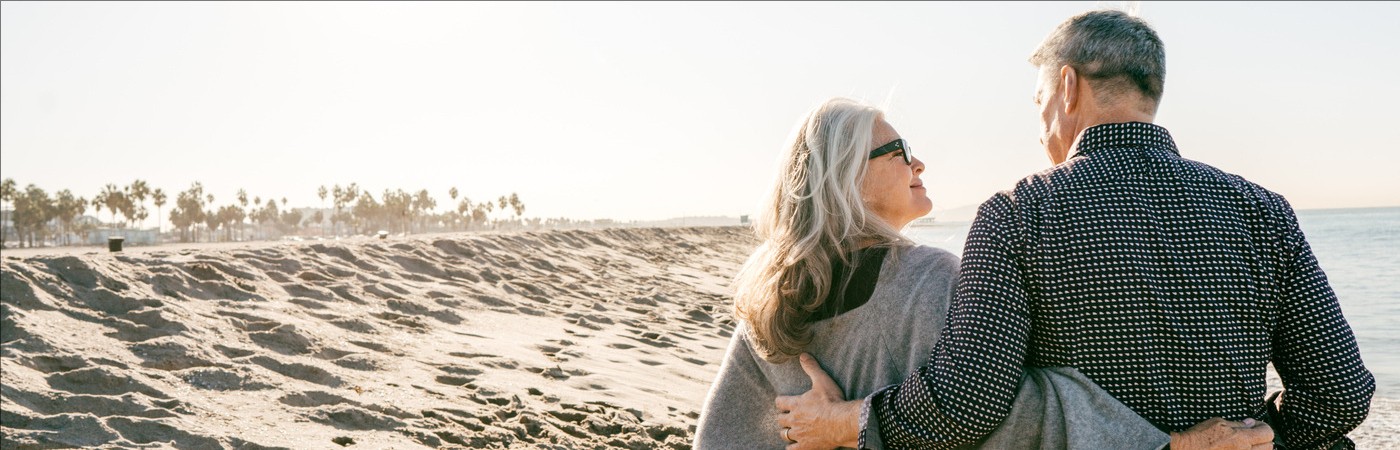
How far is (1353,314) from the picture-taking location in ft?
45.8

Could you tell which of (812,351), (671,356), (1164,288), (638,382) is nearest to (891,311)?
(812,351)

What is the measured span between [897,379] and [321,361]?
4501mm

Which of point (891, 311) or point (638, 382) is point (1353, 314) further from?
point (891, 311)

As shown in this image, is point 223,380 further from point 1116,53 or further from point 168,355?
point 1116,53

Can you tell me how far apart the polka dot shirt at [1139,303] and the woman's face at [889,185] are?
1.24 ft

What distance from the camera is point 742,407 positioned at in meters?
2.29

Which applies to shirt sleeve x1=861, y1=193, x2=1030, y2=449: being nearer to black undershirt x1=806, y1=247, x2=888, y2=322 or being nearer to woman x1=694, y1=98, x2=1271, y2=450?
woman x1=694, y1=98, x2=1271, y2=450

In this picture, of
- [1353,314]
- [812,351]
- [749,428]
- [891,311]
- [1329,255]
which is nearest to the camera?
[891,311]

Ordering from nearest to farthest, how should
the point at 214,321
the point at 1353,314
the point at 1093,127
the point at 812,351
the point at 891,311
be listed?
the point at 1093,127 < the point at 891,311 < the point at 812,351 < the point at 214,321 < the point at 1353,314

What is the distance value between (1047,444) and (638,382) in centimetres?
446

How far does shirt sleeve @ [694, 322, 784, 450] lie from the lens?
227 cm

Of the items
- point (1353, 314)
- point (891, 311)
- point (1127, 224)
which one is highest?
point (1127, 224)

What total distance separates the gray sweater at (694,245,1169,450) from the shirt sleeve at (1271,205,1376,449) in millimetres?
362

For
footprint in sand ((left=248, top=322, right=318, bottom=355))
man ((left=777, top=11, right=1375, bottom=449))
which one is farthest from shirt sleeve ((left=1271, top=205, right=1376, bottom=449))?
footprint in sand ((left=248, top=322, right=318, bottom=355))
